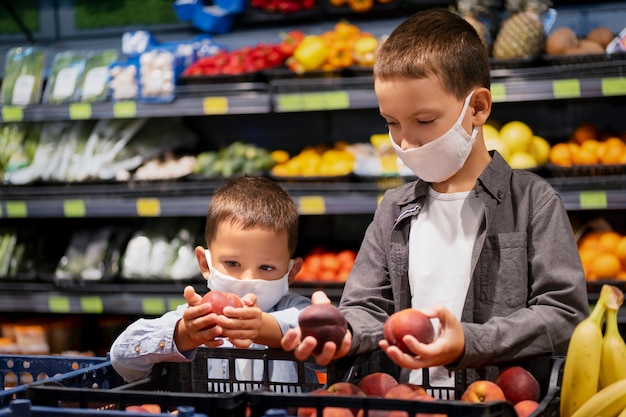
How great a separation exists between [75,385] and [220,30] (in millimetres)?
3120

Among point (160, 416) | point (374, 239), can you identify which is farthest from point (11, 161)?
point (160, 416)

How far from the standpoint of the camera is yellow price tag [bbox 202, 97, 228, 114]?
149 inches

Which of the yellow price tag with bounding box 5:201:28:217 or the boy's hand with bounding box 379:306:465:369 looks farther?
the yellow price tag with bounding box 5:201:28:217

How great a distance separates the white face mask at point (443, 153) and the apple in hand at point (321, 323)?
0.38 meters

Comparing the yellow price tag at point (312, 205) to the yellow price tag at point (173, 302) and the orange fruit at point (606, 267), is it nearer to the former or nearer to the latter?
the yellow price tag at point (173, 302)

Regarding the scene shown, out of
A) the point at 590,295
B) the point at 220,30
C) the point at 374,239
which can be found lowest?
the point at 590,295

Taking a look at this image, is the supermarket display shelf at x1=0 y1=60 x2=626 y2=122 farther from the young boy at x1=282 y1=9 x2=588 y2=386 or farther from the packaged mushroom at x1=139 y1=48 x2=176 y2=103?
the young boy at x1=282 y1=9 x2=588 y2=386

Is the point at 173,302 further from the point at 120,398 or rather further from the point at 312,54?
the point at 120,398

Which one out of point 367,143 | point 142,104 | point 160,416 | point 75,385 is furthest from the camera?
point 367,143

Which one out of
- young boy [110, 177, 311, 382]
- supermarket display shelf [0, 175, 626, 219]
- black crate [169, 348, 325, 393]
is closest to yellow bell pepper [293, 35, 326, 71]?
supermarket display shelf [0, 175, 626, 219]

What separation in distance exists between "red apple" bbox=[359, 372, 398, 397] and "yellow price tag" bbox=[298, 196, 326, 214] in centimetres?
219

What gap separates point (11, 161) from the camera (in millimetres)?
4305

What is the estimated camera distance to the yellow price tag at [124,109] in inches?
156

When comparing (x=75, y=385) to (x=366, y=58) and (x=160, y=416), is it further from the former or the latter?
(x=366, y=58)
